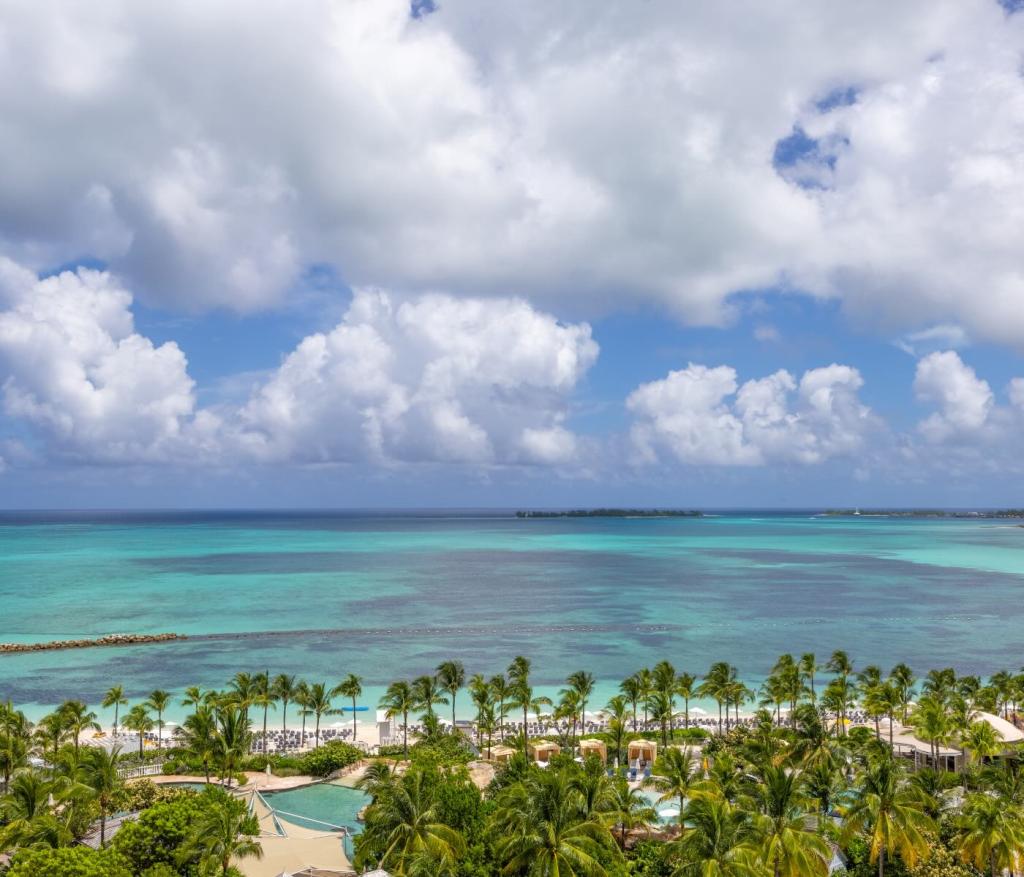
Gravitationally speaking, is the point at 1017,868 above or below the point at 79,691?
above

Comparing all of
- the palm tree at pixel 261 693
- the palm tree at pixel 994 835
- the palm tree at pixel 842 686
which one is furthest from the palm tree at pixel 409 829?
the palm tree at pixel 842 686

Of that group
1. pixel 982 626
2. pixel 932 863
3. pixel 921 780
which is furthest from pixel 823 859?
pixel 982 626

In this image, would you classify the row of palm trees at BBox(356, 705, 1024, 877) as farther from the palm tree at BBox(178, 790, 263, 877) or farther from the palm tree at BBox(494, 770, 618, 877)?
the palm tree at BBox(178, 790, 263, 877)

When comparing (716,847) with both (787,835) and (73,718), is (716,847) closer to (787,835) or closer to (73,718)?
(787,835)

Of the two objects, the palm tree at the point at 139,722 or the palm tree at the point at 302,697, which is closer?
the palm tree at the point at 139,722

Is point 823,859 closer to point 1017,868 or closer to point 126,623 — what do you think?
point 1017,868

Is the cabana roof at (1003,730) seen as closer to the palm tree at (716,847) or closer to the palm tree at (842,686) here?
the palm tree at (842,686)
